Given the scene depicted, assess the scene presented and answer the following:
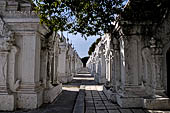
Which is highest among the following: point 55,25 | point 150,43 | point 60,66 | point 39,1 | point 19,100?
point 39,1

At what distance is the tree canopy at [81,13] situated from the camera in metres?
5.28

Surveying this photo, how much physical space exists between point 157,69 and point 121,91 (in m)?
1.55

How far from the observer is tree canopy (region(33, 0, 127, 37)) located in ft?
17.3

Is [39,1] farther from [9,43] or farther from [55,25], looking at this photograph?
[9,43]

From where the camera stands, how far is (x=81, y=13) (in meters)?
5.55

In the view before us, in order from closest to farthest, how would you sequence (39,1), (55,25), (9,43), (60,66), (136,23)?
1. (39,1)
2. (55,25)
3. (9,43)
4. (136,23)
5. (60,66)

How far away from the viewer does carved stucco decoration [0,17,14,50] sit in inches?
256

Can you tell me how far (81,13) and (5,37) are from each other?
9.50 feet

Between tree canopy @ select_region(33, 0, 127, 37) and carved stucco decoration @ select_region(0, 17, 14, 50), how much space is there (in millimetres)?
1557

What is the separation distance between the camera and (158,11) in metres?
6.72

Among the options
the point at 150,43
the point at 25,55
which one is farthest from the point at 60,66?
the point at 150,43

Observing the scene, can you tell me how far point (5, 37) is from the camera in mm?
6543

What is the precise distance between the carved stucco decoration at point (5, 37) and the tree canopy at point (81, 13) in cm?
156

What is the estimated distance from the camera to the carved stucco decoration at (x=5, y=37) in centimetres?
649
